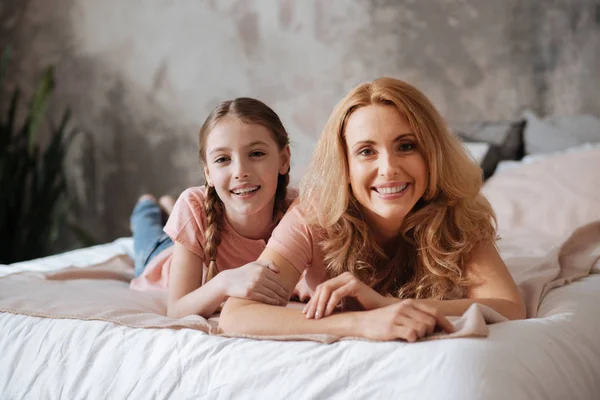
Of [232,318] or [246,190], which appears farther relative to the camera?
[246,190]

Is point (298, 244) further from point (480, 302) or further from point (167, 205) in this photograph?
point (167, 205)

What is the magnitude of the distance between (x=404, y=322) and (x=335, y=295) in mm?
138

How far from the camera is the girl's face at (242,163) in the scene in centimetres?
145

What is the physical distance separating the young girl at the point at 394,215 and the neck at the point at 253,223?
196 mm

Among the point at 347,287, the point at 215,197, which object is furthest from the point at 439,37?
the point at 347,287

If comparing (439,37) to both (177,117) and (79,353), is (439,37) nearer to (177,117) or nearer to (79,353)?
(177,117)

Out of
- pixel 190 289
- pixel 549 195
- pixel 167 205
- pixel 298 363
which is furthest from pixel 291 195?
pixel 549 195

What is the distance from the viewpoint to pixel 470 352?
0.93m

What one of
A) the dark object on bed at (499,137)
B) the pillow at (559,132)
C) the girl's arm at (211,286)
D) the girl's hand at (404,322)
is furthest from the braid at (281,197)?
the pillow at (559,132)

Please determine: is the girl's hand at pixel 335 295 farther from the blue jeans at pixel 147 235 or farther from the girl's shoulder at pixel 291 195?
the blue jeans at pixel 147 235

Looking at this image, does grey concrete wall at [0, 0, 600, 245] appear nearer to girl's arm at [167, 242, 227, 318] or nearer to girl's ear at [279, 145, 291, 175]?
girl's ear at [279, 145, 291, 175]

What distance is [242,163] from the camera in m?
1.44

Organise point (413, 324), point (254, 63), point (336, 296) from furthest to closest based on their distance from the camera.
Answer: point (254, 63)
point (336, 296)
point (413, 324)

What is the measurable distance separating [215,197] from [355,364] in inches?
28.0
